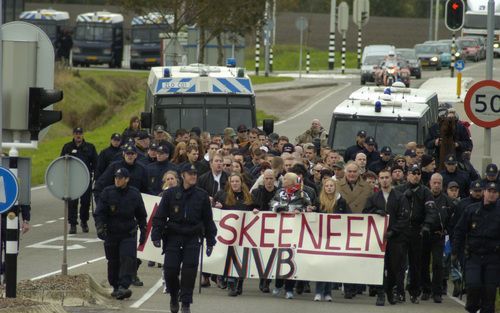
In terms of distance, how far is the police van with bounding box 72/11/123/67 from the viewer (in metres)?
77.4

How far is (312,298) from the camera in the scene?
18.1 meters

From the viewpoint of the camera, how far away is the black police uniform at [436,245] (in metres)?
17.5

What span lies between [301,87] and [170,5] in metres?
12.1

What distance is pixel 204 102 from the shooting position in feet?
89.9

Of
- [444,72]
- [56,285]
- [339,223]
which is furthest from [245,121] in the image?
→ [444,72]

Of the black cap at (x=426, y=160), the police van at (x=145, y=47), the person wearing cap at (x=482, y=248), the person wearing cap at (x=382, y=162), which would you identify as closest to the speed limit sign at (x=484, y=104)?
the black cap at (x=426, y=160)

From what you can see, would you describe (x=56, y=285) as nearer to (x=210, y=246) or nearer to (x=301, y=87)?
(x=210, y=246)

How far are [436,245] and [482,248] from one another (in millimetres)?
2385

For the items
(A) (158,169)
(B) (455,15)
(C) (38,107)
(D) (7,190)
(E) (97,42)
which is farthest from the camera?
(E) (97,42)

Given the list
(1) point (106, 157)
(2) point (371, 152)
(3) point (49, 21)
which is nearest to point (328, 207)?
(2) point (371, 152)

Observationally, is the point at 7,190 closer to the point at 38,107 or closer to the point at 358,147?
the point at 38,107

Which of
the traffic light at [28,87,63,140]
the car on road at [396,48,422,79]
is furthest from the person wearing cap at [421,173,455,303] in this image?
the car on road at [396,48,422,79]

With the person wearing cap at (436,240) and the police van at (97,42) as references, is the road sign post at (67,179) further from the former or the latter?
the police van at (97,42)

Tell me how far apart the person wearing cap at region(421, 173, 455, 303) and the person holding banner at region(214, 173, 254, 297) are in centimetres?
231
